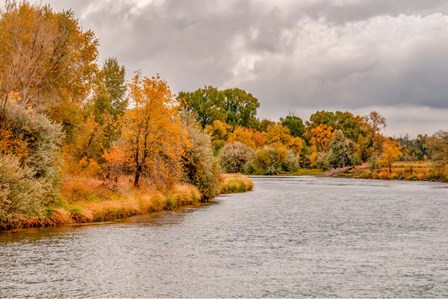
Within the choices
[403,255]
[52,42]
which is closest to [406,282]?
[403,255]

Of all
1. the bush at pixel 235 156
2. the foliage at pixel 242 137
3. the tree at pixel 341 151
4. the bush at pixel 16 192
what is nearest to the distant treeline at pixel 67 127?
the bush at pixel 16 192

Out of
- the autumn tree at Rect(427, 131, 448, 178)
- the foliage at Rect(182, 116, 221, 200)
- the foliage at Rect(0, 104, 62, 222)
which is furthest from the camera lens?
the autumn tree at Rect(427, 131, 448, 178)

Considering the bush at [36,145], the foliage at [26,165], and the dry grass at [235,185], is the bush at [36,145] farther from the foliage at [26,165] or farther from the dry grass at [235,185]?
the dry grass at [235,185]

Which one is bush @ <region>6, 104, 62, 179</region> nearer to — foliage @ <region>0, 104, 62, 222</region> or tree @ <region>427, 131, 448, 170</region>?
foliage @ <region>0, 104, 62, 222</region>

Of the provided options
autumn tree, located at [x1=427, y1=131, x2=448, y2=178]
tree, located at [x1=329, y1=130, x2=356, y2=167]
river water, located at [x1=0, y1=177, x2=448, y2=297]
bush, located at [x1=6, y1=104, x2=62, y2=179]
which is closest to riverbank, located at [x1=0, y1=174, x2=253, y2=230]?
river water, located at [x1=0, y1=177, x2=448, y2=297]

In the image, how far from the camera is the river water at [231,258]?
663 inches

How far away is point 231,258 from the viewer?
22.1 metres

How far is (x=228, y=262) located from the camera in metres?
21.2

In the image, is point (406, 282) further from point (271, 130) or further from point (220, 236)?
point (271, 130)

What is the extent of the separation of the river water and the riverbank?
Result: 1.34 metres

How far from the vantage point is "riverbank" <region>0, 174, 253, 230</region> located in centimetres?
3062

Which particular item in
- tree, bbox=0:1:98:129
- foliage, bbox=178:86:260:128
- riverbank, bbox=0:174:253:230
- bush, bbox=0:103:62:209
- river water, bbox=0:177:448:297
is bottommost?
river water, bbox=0:177:448:297

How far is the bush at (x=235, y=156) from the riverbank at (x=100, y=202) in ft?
268

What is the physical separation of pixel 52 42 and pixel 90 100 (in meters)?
20.4
